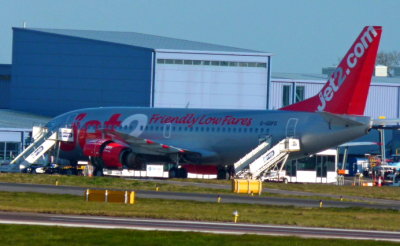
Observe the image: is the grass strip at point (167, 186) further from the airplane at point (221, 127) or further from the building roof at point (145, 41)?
the building roof at point (145, 41)

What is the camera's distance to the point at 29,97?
102 metres

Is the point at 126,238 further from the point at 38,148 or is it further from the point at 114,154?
the point at 38,148

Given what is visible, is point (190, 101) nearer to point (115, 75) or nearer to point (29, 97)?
point (115, 75)

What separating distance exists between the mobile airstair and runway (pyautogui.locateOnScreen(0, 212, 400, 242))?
33563 millimetres

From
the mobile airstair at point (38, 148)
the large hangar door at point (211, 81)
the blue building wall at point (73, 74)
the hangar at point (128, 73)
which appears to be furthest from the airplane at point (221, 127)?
the blue building wall at point (73, 74)

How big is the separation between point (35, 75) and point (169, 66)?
47.2 feet

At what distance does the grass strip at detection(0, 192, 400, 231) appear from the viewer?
119 ft

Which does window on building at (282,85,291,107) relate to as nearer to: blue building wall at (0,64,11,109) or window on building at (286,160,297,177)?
window on building at (286,160,297,177)

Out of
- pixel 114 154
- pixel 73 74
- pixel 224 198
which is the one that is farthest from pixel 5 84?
pixel 224 198

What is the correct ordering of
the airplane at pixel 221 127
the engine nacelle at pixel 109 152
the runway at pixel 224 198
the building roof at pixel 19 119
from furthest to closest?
1. the building roof at pixel 19 119
2. the engine nacelle at pixel 109 152
3. the airplane at pixel 221 127
4. the runway at pixel 224 198

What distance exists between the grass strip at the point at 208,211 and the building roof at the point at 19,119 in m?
45.7

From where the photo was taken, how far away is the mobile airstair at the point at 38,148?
68250 millimetres

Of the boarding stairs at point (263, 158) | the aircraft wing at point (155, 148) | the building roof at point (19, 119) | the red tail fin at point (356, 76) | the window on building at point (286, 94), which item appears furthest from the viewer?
the window on building at point (286, 94)

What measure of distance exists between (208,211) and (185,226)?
6.33 metres
